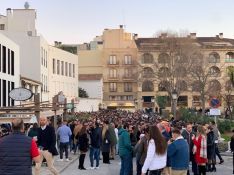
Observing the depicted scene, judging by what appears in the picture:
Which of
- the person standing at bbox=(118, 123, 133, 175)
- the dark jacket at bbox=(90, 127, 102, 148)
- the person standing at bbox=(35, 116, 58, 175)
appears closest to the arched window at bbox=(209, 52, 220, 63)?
the dark jacket at bbox=(90, 127, 102, 148)

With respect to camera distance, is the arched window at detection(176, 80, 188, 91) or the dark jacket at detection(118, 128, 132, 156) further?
the arched window at detection(176, 80, 188, 91)

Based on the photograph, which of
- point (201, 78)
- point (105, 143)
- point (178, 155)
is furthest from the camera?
point (201, 78)

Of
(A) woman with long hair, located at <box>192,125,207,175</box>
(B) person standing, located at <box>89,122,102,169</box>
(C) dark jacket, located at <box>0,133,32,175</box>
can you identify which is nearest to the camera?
(C) dark jacket, located at <box>0,133,32,175</box>

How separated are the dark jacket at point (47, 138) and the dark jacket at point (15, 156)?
7.55 m

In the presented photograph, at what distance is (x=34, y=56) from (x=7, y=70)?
1294 cm

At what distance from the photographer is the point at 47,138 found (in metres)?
16.3

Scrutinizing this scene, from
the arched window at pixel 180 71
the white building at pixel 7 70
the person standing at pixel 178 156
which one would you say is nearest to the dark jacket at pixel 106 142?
the person standing at pixel 178 156

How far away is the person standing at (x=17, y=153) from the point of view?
847 centimetres

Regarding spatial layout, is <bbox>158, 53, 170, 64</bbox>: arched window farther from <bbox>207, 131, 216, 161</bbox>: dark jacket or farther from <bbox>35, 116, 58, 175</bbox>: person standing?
<bbox>35, 116, 58, 175</bbox>: person standing

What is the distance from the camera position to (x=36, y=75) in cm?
5156

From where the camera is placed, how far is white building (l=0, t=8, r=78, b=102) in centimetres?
5162

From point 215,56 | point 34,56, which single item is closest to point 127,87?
point 215,56

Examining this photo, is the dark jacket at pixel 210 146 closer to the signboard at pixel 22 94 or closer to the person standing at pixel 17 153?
the signboard at pixel 22 94

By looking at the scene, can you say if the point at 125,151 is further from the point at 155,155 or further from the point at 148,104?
the point at 148,104
